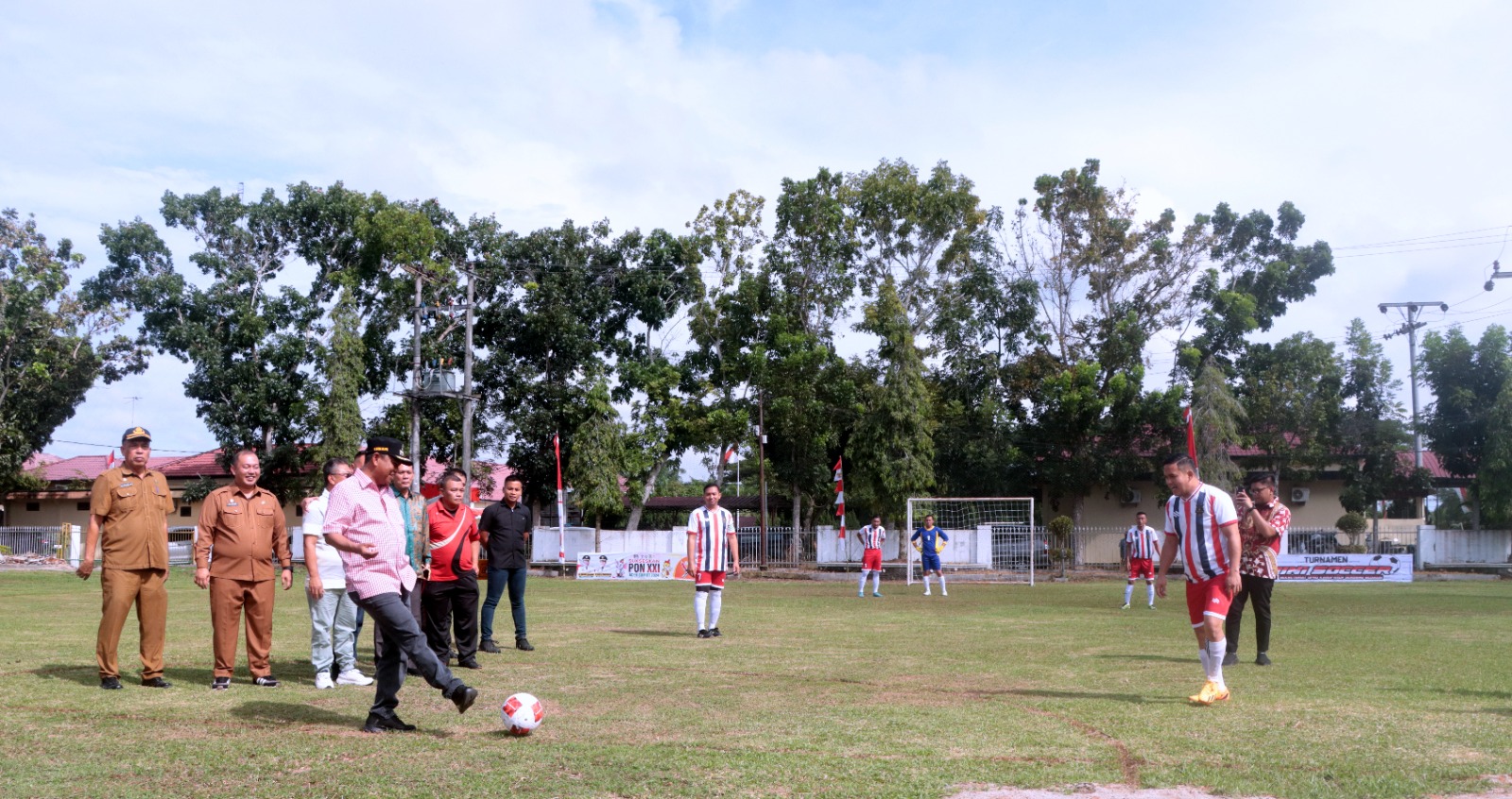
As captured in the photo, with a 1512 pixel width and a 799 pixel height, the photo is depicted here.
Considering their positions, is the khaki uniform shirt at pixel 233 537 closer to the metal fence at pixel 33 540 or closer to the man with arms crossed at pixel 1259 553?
the man with arms crossed at pixel 1259 553

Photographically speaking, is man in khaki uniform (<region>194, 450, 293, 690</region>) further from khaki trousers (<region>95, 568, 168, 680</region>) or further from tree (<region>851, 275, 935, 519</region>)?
tree (<region>851, 275, 935, 519</region>)

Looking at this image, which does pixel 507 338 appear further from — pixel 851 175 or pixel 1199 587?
pixel 1199 587

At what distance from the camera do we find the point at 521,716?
707 cm

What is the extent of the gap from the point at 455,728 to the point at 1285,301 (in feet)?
145

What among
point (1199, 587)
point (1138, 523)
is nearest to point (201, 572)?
point (1199, 587)

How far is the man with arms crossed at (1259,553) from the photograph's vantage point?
11.3 m

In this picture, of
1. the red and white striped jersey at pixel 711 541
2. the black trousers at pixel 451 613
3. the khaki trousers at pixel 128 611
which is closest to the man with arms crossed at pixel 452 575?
the black trousers at pixel 451 613

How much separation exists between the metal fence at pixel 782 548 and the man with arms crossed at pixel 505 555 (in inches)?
1101

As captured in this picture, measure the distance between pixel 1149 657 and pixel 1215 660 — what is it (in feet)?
11.0

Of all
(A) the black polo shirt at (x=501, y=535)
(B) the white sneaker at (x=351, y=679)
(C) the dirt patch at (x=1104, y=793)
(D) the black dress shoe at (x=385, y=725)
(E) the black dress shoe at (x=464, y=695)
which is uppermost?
(A) the black polo shirt at (x=501, y=535)

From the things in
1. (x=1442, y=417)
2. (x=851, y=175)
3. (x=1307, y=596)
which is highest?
(x=851, y=175)

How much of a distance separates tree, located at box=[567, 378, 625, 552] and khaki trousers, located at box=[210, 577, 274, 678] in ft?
106

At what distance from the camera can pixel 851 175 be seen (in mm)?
45750

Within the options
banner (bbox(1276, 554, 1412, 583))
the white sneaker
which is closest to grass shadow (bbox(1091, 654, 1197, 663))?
the white sneaker
